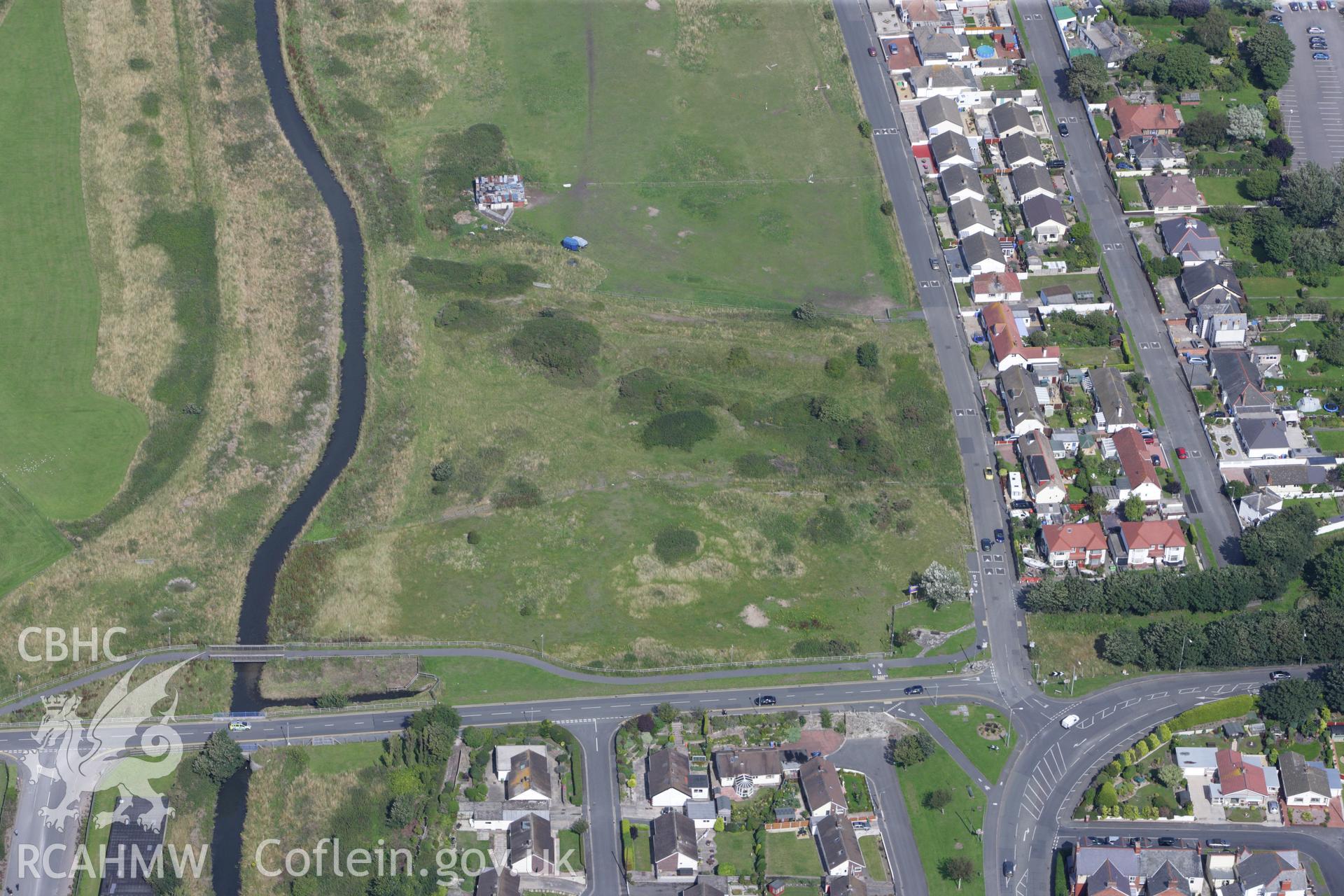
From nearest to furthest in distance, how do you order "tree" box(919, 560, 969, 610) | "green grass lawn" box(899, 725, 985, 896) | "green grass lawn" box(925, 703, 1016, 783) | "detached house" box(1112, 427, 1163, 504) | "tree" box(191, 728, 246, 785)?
"green grass lawn" box(899, 725, 985, 896)
"tree" box(191, 728, 246, 785)
"green grass lawn" box(925, 703, 1016, 783)
"tree" box(919, 560, 969, 610)
"detached house" box(1112, 427, 1163, 504)

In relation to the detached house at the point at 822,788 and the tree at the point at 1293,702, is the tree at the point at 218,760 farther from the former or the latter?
the tree at the point at 1293,702

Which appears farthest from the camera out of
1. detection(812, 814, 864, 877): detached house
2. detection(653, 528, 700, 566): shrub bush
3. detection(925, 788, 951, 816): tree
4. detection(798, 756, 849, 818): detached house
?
detection(653, 528, 700, 566): shrub bush

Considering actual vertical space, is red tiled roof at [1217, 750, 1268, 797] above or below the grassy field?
below

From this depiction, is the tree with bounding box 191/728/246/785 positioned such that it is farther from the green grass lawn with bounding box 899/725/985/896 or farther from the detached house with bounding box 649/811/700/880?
the green grass lawn with bounding box 899/725/985/896

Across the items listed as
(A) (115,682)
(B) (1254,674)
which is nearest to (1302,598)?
(B) (1254,674)

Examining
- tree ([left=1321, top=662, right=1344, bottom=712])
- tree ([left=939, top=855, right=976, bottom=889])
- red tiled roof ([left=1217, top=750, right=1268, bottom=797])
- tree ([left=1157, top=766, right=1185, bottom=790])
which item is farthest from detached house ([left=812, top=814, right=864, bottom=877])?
tree ([left=1321, top=662, right=1344, bottom=712])

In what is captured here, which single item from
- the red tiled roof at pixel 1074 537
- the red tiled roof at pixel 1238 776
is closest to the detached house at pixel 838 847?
the red tiled roof at pixel 1238 776
